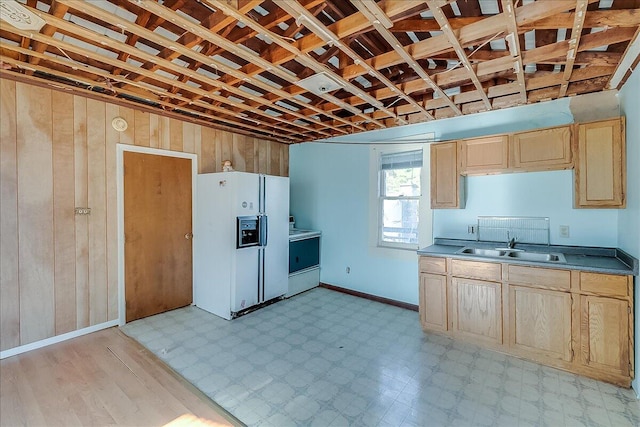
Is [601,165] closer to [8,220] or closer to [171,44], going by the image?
[171,44]

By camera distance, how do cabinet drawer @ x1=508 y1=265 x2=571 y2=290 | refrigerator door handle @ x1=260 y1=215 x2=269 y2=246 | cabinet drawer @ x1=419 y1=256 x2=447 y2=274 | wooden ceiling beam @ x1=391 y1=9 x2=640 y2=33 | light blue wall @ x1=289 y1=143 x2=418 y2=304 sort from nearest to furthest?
wooden ceiling beam @ x1=391 y1=9 x2=640 y2=33, cabinet drawer @ x1=508 y1=265 x2=571 y2=290, cabinet drawer @ x1=419 y1=256 x2=447 y2=274, refrigerator door handle @ x1=260 y1=215 x2=269 y2=246, light blue wall @ x1=289 y1=143 x2=418 y2=304

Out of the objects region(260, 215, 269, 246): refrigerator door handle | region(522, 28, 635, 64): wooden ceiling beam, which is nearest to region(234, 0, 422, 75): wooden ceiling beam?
region(522, 28, 635, 64): wooden ceiling beam

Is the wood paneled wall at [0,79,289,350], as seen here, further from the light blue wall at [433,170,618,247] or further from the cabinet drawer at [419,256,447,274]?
the light blue wall at [433,170,618,247]

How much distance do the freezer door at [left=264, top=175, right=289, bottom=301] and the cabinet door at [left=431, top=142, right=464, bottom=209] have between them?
6.99ft

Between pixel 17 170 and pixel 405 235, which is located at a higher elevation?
pixel 17 170

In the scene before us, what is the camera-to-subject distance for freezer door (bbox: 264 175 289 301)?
411cm

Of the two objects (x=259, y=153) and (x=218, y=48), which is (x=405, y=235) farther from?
(x=218, y=48)

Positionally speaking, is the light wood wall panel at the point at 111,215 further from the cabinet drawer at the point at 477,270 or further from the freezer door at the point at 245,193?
the cabinet drawer at the point at 477,270

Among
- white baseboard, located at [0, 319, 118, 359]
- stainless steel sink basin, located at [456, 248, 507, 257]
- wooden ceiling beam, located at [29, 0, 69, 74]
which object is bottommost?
white baseboard, located at [0, 319, 118, 359]

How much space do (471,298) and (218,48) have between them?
10.7 feet

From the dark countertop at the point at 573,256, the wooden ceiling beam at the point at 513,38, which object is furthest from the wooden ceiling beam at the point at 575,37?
the dark countertop at the point at 573,256

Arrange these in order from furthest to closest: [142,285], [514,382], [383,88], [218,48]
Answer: [142,285] < [383,88] < [514,382] < [218,48]

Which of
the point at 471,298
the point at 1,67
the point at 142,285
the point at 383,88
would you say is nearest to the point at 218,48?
the point at 383,88

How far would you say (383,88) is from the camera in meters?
2.95
